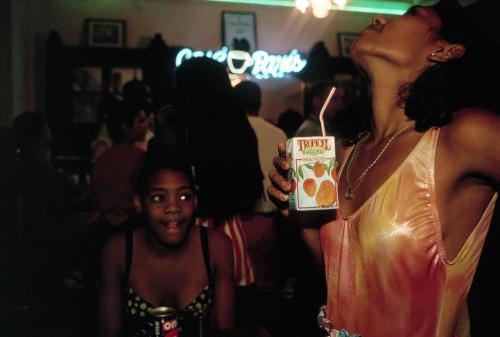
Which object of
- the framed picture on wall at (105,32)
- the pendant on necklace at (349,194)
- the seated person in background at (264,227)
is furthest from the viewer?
the framed picture on wall at (105,32)

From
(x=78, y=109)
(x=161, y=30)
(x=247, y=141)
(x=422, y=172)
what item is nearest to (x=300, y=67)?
(x=161, y=30)

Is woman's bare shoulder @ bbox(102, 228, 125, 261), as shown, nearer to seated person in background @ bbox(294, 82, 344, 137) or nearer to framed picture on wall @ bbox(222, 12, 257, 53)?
seated person in background @ bbox(294, 82, 344, 137)

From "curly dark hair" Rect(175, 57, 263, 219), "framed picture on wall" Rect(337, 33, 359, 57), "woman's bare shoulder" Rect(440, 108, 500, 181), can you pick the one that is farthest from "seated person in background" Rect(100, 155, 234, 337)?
"framed picture on wall" Rect(337, 33, 359, 57)

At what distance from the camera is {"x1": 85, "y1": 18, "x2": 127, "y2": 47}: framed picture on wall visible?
8.12 meters

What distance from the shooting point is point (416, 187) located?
3.79 feet

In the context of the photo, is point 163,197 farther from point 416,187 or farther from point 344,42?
point 344,42

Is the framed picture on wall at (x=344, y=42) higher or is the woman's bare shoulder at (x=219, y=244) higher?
the framed picture on wall at (x=344, y=42)

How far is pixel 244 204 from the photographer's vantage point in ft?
7.95

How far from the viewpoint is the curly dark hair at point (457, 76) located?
4.08ft

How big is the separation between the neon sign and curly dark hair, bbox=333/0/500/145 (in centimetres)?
704

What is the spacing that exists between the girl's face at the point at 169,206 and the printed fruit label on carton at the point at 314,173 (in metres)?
1.04

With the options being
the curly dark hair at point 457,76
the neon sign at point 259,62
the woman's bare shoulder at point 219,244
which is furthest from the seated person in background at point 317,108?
the neon sign at point 259,62

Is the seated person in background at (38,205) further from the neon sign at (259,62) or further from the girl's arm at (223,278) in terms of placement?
the neon sign at (259,62)

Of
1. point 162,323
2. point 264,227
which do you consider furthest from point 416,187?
point 264,227
